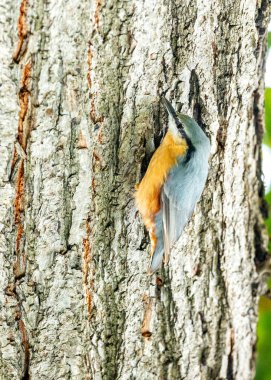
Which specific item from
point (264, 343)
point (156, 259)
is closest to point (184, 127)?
point (156, 259)

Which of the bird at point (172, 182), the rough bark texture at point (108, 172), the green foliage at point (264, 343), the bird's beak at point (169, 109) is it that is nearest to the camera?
the rough bark texture at point (108, 172)

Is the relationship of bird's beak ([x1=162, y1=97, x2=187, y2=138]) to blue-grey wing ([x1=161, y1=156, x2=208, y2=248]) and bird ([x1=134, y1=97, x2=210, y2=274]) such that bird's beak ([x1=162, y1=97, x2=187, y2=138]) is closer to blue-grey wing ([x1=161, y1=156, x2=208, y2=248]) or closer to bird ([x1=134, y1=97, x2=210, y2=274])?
bird ([x1=134, y1=97, x2=210, y2=274])

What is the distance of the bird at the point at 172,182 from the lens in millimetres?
1909

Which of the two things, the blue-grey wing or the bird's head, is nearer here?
the bird's head

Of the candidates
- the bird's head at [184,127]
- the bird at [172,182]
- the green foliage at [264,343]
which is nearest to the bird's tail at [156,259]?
the bird at [172,182]

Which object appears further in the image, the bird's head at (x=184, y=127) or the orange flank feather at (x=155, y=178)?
the orange flank feather at (x=155, y=178)

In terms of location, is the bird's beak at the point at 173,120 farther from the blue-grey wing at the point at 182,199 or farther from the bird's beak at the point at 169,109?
the blue-grey wing at the point at 182,199

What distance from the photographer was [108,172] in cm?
178

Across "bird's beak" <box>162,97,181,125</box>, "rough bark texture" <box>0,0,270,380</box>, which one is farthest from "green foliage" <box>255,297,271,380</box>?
"bird's beak" <box>162,97,181,125</box>

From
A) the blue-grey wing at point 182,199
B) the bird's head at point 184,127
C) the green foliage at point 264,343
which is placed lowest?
the green foliage at point 264,343

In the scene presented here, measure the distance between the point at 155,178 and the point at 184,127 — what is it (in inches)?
10.5

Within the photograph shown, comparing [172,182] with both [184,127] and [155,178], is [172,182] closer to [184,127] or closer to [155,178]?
[155,178]

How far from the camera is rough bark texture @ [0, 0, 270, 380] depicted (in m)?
1.58

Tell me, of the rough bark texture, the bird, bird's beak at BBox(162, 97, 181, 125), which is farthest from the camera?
the bird
